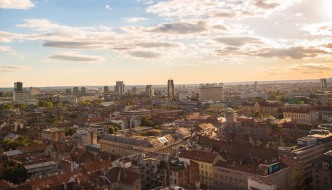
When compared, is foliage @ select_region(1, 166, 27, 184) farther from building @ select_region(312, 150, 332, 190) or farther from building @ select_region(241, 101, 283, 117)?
building @ select_region(241, 101, 283, 117)

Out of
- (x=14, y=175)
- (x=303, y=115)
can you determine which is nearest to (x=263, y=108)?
(x=303, y=115)

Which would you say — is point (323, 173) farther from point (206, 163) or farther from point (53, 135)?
point (53, 135)

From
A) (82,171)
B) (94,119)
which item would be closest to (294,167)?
(82,171)

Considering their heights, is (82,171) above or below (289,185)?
above

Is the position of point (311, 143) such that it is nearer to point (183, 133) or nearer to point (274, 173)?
point (274, 173)

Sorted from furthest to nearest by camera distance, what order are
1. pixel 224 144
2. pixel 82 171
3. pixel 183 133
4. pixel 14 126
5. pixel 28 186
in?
1. pixel 14 126
2. pixel 183 133
3. pixel 224 144
4. pixel 82 171
5. pixel 28 186

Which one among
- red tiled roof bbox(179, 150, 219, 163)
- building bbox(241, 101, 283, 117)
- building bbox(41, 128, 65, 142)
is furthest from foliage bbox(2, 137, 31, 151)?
building bbox(241, 101, 283, 117)

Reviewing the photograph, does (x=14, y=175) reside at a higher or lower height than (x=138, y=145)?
lower

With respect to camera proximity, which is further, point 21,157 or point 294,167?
point 21,157

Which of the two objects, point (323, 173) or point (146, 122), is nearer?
point (323, 173)
